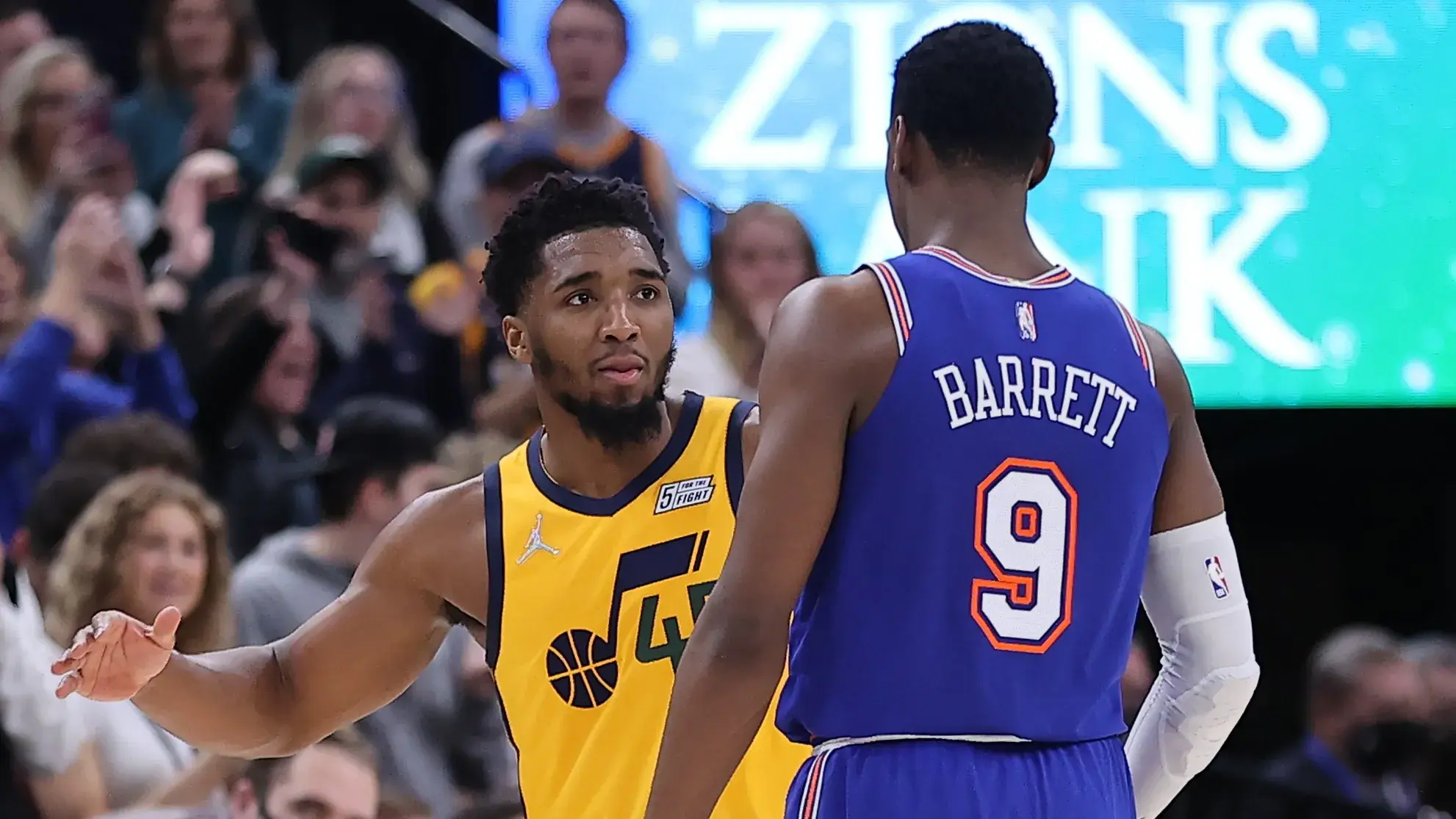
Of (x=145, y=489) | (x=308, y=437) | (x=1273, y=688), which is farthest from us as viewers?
(x=1273, y=688)

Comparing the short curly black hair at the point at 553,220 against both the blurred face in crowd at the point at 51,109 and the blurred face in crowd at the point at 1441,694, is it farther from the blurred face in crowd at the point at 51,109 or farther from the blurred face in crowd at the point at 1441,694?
the blurred face in crowd at the point at 1441,694

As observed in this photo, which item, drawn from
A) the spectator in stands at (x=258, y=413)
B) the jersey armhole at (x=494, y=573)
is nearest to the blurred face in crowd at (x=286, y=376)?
the spectator in stands at (x=258, y=413)

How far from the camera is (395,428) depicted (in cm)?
596

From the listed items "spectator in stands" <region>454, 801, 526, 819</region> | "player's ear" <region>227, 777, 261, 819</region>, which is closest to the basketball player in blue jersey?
"spectator in stands" <region>454, 801, 526, 819</region>

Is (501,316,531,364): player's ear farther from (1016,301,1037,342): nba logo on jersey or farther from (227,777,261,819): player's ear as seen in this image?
(227,777,261,819): player's ear

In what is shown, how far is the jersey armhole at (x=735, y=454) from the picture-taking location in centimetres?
359

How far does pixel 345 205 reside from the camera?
707 centimetres

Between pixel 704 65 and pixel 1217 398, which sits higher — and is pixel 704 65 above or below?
above

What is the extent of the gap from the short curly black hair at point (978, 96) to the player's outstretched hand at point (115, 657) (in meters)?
1.41

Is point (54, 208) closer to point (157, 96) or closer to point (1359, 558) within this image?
point (157, 96)

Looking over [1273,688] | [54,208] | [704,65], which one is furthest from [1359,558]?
[54,208]

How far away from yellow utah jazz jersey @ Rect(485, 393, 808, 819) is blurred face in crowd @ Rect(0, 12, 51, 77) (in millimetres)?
4492

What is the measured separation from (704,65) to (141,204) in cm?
227

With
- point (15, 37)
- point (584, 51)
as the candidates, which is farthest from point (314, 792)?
point (15, 37)
